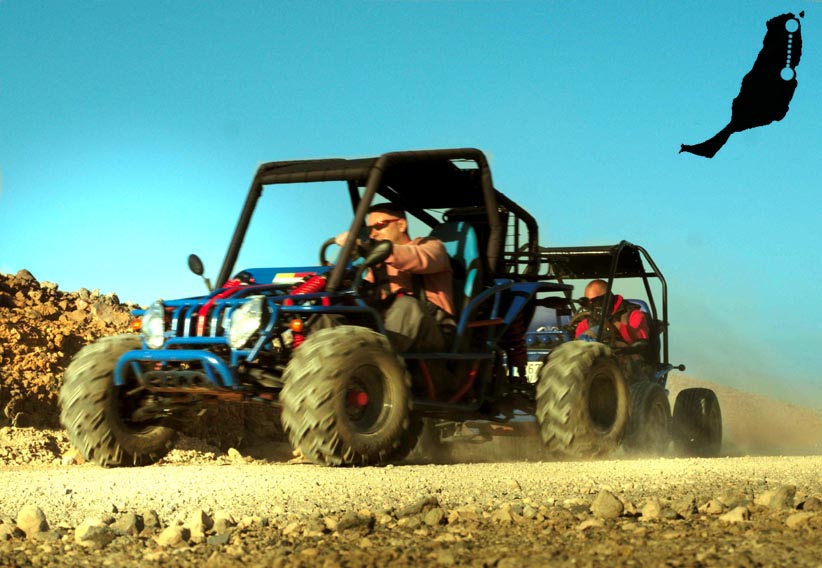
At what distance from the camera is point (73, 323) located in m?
14.1

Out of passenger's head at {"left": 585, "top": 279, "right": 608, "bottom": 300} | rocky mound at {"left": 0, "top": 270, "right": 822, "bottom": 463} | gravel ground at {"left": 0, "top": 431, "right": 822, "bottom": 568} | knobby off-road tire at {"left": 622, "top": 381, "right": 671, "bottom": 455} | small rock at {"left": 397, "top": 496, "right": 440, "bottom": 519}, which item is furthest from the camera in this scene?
passenger's head at {"left": 585, "top": 279, "right": 608, "bottom": 300}

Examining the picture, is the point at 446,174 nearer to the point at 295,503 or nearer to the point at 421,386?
the point at 421,386

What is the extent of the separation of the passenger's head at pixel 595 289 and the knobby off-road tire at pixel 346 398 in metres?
5.48

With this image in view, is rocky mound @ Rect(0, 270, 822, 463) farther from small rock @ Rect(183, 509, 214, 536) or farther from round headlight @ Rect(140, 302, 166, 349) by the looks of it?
small rock @ Rect(183, 509, 214, 536)

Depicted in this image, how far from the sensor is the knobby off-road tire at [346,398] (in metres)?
7.15

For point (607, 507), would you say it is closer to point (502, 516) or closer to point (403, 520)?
point (502, 516)

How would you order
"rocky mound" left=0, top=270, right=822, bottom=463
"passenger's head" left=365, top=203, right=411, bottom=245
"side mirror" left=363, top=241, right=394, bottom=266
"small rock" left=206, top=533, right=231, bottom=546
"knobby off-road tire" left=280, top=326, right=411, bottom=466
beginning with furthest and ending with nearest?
"rocky mound" left=0, top=270, right=822, bottom=463 → "passenger's head" left=365, top=203, right=411, bottom=245 → "side mirror" left=363, top=241, right=394, bottom=266 → "knobby off-road tire" left=280, top=326, right=411, bottom=466 → "small rock" left=206, top=533, right=231, bottom=546

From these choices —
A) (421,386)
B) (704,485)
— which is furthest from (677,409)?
(704,485)

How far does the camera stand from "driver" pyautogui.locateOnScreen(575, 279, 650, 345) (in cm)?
1281

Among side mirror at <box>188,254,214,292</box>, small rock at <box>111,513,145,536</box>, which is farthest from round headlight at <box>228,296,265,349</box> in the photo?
small rock at <box>111,513,145,536</box>

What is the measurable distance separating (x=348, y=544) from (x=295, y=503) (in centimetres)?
101

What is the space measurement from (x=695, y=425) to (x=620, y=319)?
4.45 feet

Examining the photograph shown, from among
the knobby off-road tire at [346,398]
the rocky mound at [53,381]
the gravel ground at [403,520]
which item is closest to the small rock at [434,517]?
the gravel ground at [403,520]

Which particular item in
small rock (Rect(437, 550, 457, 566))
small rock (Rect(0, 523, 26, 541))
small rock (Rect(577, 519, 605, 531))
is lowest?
small rock (Rect(0, 523, 26, 541))
